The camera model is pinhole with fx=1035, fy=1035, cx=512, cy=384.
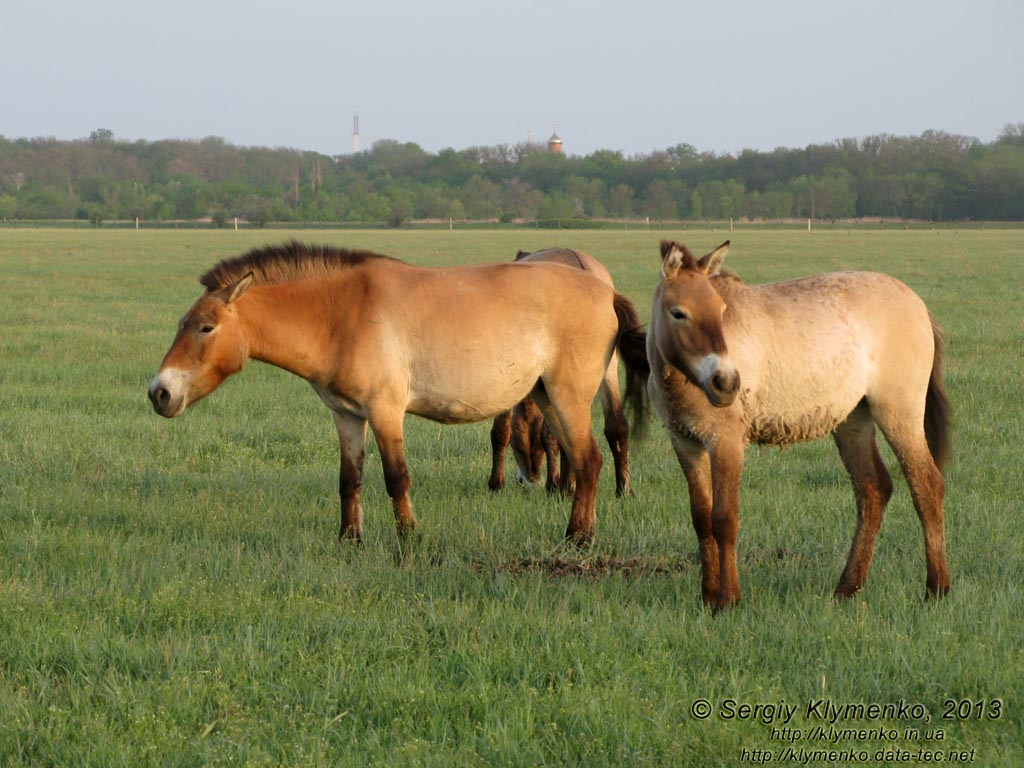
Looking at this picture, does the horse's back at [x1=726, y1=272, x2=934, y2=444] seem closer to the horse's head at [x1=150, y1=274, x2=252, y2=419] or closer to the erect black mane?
the erect black mane

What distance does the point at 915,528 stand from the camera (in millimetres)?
7133

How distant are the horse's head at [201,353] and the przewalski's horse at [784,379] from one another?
2.76m

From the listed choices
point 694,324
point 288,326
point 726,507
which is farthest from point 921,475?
point 288,326

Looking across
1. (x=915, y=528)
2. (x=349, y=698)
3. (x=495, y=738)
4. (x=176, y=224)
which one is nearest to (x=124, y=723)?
(x=349, y=698)

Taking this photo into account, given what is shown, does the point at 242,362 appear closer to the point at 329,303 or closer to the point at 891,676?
the point at 329,303

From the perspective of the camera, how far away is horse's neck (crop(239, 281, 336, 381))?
6.86 m

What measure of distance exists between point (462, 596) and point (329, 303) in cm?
234

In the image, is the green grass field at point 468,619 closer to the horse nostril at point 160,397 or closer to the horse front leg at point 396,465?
the horse front leg at point 396,465

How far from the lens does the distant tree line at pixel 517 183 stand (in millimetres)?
116625

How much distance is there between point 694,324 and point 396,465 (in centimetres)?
258

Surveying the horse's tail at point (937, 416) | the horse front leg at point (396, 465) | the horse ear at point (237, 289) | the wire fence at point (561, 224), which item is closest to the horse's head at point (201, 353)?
the horse ear at point (237, 289)

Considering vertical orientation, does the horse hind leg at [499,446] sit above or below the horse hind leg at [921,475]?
below

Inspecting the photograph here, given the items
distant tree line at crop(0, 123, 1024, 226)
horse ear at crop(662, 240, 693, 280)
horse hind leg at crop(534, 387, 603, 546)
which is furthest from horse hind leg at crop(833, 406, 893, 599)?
distant tree line at crop(0, 123, 1024, 226)

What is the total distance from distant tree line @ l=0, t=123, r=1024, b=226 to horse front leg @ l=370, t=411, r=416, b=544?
4213 inches
